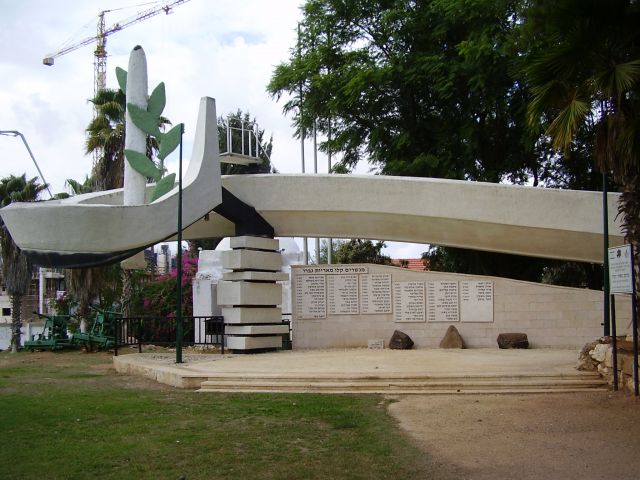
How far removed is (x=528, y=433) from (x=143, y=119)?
12380mm

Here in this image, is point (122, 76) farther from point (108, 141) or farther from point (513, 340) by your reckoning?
point (513, 340)

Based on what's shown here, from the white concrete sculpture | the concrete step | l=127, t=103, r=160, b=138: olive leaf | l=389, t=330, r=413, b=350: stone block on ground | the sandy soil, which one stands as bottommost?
the sandy soil

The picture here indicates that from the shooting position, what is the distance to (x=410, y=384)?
39.2ft

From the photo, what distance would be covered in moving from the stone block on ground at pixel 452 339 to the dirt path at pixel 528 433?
6.91 m

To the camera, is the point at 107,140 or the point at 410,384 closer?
the point at 410,384

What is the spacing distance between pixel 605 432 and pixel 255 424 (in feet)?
14.4

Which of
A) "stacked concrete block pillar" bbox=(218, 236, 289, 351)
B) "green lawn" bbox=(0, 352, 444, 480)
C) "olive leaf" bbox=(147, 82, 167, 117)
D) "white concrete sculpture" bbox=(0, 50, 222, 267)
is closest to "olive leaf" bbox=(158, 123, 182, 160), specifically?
"olive leaf" bbox=(147, 82, 167, 117)

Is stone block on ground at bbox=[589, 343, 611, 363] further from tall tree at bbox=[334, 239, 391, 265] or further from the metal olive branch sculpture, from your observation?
tall tree at bbox=[334, 239, 391, 265]

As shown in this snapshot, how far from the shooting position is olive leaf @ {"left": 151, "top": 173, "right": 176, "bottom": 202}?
17.3 metres

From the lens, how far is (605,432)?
8633 mm

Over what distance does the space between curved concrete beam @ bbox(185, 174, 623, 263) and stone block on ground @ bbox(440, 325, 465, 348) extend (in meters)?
2.51

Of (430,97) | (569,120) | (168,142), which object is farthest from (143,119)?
(430,97)

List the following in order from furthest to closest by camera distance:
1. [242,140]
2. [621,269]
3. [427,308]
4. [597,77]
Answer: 1. [242,140]
2. [427,308]
3. [621,269]
4. [597,77]

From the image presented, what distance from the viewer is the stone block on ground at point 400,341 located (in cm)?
1850
